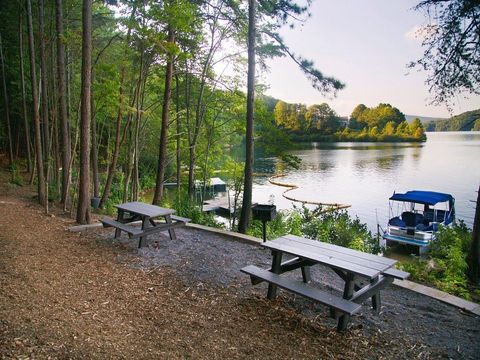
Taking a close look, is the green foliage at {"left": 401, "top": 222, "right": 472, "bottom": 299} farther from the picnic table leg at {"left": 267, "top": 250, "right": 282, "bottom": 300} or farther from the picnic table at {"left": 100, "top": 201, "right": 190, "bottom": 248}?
the picnic table at {"left": 100, "top": 201, "right": 190, "bottom": 248}

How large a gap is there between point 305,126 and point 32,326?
27.3 meters

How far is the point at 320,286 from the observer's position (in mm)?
3910

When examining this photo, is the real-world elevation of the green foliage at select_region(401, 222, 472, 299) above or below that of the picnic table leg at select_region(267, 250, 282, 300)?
below

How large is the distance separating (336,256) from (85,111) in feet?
16.9

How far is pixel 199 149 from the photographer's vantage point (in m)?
15.1

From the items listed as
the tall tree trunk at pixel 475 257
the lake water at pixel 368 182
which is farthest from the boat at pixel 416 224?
the tall tree trunk at pixel 475 257

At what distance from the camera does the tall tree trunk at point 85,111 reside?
19.1ft

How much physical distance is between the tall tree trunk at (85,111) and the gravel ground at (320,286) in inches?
48.6

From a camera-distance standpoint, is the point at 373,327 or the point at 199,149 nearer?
the point at 373,327

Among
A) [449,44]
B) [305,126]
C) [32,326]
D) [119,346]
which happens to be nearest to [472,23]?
[449,44]

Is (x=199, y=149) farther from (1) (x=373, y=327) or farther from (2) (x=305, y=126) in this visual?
(2) (x=305, y=126)

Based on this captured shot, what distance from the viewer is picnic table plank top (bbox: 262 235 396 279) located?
2879 millimetres

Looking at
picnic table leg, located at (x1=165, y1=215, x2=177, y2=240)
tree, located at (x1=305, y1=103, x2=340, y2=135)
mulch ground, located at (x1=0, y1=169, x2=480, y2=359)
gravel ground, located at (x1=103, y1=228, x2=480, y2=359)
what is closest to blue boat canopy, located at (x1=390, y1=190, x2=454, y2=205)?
gravel ground, located at (x1=103, y1=228, x2=480, y2=359)

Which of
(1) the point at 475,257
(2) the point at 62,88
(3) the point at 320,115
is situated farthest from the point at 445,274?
(3) the point at 320,115
